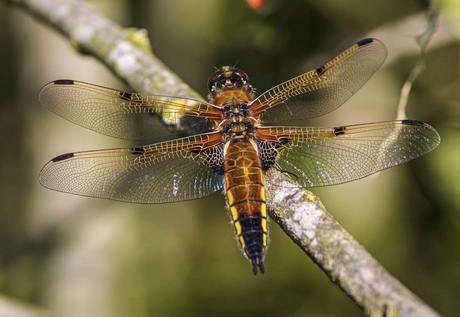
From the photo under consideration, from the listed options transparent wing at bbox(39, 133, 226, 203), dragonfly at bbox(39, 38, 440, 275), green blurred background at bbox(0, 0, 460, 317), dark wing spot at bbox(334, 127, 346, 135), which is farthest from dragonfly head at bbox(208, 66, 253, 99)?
green blurred background at bbox(0, 0, 460, 317)

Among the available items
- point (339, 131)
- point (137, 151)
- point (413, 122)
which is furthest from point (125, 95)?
point (413, 122)

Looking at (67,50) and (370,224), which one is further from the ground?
(67,50)

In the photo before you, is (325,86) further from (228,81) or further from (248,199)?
(248,199)

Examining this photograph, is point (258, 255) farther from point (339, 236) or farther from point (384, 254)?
point (384, 254)

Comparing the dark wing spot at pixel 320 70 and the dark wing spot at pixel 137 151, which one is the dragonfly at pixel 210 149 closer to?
the dark wing spot at pixel 137 151

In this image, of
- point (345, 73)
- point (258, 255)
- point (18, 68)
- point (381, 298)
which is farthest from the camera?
point (18, 68)

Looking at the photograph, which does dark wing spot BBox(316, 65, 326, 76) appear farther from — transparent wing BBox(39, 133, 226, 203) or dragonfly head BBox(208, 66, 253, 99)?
transparent wing BBox(39, 133, 226, 203)

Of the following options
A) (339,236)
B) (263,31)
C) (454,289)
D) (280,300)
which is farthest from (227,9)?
(339,236)
